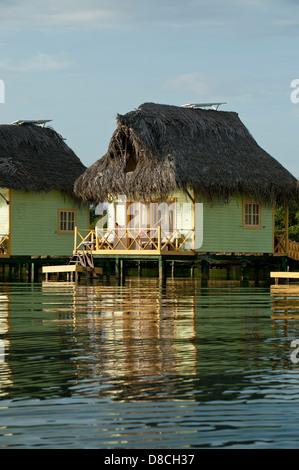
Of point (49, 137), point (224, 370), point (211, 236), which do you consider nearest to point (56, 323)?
point (224, 370)

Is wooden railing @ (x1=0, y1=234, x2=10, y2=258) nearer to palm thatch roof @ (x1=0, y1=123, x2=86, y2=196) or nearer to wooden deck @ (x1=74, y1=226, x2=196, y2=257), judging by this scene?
palm thatch roof @ (x1=0, y1=123, x2=86, y2=196)

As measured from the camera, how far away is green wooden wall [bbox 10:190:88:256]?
3234cm

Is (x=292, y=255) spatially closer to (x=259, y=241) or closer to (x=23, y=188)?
(x=259, y=241)

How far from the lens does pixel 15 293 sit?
2194 cm

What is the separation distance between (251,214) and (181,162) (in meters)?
3.54

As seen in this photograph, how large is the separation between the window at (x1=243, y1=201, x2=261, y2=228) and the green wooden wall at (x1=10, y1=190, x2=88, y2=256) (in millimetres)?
7383

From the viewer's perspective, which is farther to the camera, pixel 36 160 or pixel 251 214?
pixel 36 160

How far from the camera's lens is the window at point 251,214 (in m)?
30.2

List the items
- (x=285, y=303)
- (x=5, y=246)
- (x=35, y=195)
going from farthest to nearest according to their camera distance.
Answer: (x=35, y=195) < (x=5, y=246) < (x=285, y=303)

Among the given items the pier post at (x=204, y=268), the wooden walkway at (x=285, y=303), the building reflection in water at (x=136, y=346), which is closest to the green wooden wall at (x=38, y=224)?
the pier post at (x=204, y=268)

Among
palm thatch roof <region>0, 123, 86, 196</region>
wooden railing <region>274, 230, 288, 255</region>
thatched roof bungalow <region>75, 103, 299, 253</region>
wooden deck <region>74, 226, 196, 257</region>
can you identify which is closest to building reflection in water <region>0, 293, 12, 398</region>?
wooden deck <region>74, 226, 196, 257</region>

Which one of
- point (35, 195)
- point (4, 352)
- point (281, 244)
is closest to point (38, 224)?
point (35, 195)

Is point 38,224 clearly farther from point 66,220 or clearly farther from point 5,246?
point 5,246

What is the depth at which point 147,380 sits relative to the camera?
842 cm
